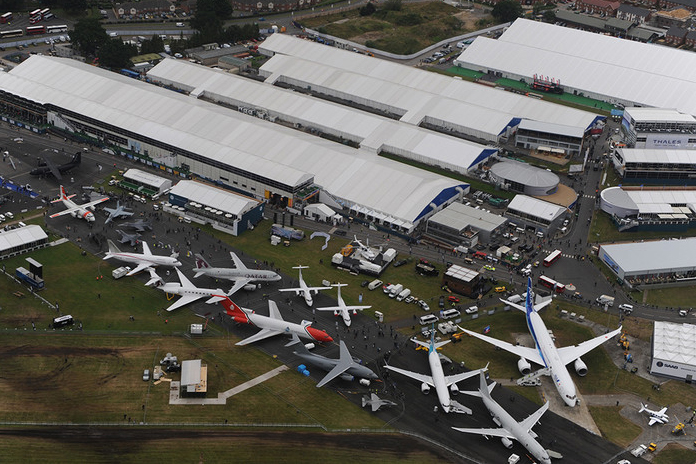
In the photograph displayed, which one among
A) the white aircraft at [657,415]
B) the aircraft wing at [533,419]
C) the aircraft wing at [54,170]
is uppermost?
the aircraft wing at [54,170]

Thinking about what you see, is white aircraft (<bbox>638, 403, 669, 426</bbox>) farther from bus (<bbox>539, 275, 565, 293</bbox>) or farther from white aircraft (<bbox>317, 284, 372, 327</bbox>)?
white aircraft (<bbox>317, 284, 372, 327</bbox>)

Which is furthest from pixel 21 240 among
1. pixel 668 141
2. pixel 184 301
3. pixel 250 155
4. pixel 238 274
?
pixel 668 141

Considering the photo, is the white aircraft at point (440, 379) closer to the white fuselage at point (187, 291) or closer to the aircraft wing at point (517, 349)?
the aircraft wing at point (517, 349)

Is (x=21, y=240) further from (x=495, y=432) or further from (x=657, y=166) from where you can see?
(x=657, y=166)

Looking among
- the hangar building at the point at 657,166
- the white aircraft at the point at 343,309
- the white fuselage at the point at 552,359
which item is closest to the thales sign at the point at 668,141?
the hangar building at the point at 657,166

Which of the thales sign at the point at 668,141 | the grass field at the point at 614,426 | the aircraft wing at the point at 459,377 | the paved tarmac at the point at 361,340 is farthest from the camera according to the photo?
the thales sign at the point at 668,141

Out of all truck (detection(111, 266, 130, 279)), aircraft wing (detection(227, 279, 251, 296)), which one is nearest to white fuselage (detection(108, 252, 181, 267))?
truck (detection(111, 266, 130, 279))
